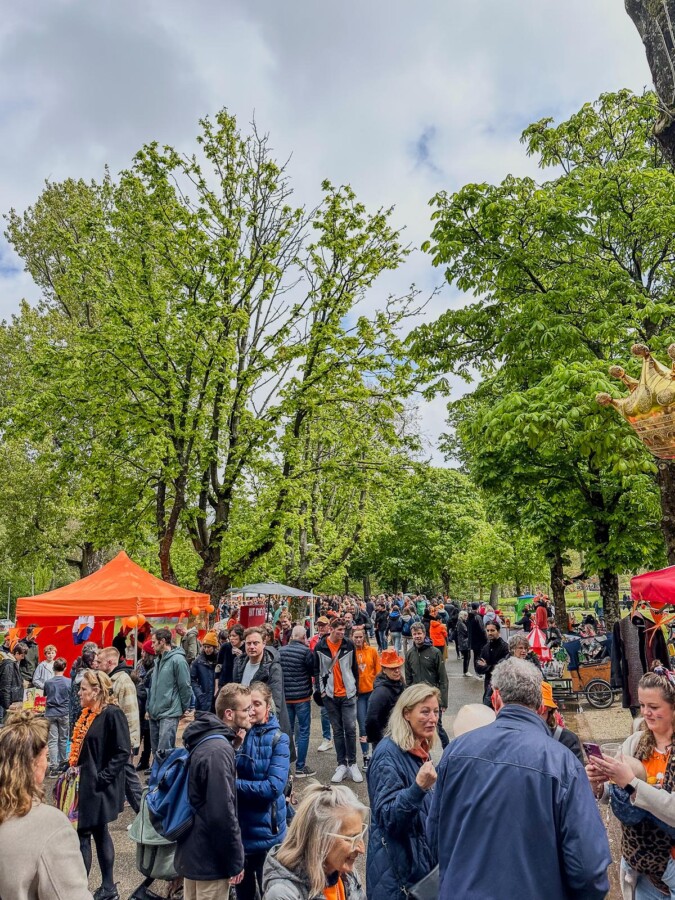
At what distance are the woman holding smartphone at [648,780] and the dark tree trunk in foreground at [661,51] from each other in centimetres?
729

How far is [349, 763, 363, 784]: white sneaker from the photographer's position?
7554 millimetres

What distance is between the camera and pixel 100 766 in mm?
4992

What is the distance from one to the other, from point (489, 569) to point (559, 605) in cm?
1433

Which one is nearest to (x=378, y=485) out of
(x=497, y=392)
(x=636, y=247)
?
(x=497, y=392)

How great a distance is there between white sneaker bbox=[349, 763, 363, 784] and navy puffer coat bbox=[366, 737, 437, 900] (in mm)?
4799

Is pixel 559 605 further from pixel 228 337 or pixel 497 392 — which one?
pixel 228 337

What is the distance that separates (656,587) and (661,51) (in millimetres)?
6893

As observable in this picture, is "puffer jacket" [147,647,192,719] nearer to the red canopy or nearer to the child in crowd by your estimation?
the child in crowd

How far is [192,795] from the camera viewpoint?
11.5 ft

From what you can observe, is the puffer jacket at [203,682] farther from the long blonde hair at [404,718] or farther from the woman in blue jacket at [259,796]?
the long blonde hair at [404,718]

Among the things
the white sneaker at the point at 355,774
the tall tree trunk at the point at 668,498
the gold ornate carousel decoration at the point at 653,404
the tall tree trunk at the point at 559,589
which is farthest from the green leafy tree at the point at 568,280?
the tall tree trunk at the point at 559,589

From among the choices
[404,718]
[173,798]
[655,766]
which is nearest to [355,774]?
[173,798]

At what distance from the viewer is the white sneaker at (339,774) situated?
759 centimetres

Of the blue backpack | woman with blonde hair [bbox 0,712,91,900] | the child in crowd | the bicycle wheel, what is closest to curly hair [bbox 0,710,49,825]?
woman with blonde hair [bbox 0,712,91,900]
